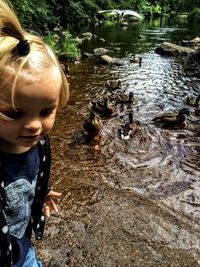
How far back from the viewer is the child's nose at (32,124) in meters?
1.58

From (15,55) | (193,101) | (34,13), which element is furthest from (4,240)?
(34,13)

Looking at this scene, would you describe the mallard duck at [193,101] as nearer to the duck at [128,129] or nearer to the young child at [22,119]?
the duck at [128,129]

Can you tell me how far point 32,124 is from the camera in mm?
1585

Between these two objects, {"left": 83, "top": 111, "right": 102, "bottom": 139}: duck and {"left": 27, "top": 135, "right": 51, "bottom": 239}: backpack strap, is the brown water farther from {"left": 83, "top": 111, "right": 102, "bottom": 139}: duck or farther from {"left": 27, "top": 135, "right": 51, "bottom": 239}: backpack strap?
{"left": 27, "top": 135, "right": 51, "bottom": 239}: backpack strap

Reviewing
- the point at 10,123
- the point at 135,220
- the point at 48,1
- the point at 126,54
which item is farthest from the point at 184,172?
the point at 48,1

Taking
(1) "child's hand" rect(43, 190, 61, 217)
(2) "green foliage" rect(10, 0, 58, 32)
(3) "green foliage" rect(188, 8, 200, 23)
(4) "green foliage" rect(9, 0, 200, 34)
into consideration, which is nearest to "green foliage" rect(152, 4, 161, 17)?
(4) "green foliage" rect(9, 0, 200, 34)

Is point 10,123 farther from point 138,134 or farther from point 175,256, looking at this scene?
point 138,134

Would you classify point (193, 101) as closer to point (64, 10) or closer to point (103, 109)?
point (103, 109)

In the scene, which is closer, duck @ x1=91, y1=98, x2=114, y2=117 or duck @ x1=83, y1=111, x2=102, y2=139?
duck @ x1=83, y1=111, x2=102, y2=139

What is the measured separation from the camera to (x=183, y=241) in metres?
4.17

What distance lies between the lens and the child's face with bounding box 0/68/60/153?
1.49 metres

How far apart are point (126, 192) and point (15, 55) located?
4.04 metres

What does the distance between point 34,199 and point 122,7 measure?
56451 millimetres

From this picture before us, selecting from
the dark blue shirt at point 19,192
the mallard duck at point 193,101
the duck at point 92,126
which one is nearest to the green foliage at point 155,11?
the mallard duck at point 193,101
